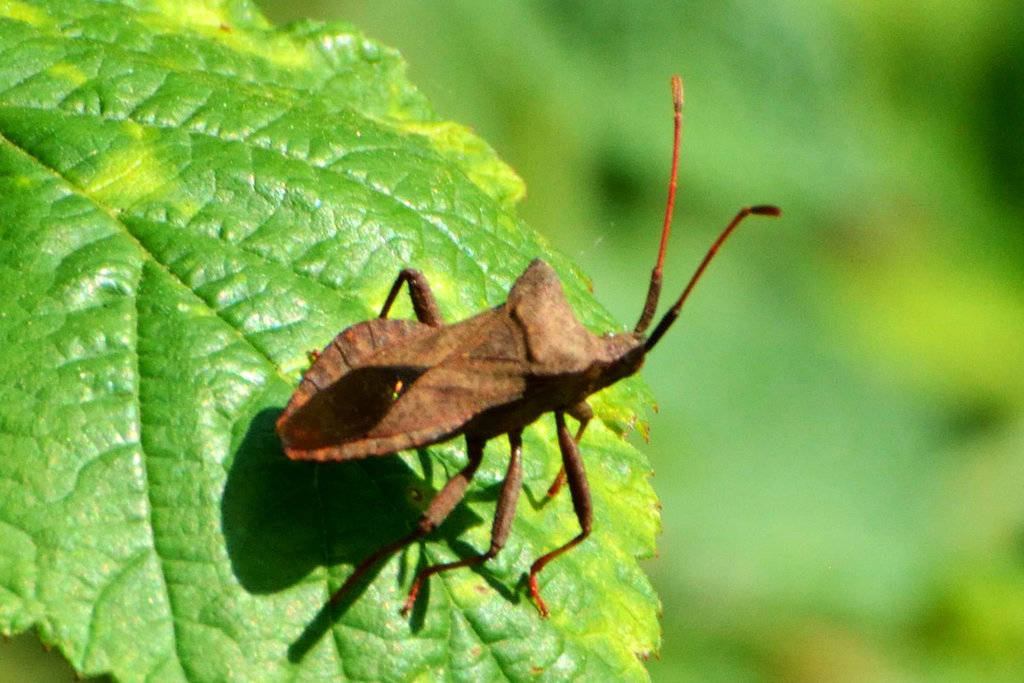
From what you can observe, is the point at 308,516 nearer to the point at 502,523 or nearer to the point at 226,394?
the point at 226,394

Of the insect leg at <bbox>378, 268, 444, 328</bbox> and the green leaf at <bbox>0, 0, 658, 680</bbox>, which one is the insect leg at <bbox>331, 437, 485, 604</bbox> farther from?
Result: the insect leg at <bbox>378, 268, 444, 328</bbox>

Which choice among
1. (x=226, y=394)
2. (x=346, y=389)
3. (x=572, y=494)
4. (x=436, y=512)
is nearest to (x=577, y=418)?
(x=572, y=494)

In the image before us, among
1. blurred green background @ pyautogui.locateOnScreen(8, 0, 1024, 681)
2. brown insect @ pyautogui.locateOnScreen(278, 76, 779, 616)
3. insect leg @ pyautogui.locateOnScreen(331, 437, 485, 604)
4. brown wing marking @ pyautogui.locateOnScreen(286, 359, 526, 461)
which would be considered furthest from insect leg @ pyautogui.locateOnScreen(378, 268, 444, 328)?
blurred green background @ pyautogui.locateOnScreen(8, 0, 1024, 681)

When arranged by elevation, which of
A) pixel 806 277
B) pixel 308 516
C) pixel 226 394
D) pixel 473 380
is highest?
pixel 806 277

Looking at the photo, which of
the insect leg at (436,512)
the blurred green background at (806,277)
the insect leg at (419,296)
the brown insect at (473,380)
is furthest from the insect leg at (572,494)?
the blurred green background at (806,277)

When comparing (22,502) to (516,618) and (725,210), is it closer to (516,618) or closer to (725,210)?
(516,618)

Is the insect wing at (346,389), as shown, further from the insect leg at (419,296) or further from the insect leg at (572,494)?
the insect leg at (572,494)
